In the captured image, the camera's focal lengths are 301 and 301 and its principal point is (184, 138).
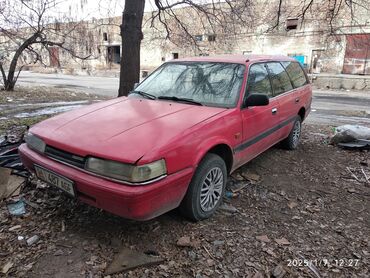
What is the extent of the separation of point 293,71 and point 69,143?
162 inches

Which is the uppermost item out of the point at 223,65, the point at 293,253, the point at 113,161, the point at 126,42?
the point at 126,42

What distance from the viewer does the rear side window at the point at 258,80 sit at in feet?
12.3

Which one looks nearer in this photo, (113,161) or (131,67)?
(113,161)

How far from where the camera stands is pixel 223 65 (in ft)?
12.8

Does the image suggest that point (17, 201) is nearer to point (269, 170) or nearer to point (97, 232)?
point (97, 232)

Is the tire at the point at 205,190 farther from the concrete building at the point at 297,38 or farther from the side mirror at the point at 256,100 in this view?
the concrete building at the point at 297,38

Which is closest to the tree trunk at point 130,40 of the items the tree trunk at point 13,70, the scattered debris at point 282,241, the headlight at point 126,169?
the headlight at point 126,169

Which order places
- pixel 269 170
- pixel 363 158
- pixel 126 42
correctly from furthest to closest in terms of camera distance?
pixel 126 42 → pixel 363 158 → pixel 269 170

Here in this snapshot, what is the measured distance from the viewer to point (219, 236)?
2.85 meters

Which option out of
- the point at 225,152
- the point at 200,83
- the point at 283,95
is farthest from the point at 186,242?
the point at 283,95

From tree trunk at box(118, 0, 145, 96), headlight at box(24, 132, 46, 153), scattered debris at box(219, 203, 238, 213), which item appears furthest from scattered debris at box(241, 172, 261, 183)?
tree trunk at box(118, 0, 145, 96)

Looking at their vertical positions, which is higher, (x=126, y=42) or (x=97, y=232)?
(x=126, y=42)

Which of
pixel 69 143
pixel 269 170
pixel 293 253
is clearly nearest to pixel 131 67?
pixel 269 170

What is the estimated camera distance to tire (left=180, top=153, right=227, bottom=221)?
2818 millimetres
